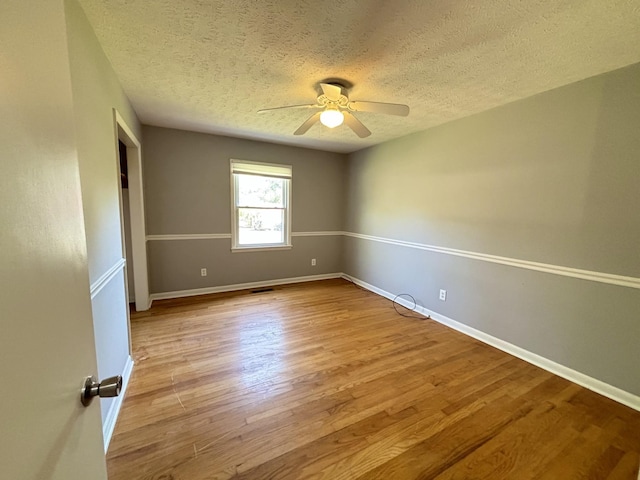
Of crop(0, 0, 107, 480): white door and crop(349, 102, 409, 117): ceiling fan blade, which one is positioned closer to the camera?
crop(0, 0, 107, 480): white door

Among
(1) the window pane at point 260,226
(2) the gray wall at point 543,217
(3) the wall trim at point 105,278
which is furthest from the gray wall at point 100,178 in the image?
(2) the gray wall at point 543,217

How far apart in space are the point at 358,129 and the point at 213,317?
2571mm

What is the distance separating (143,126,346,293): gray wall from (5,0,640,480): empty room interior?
5 cm

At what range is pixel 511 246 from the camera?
247cm

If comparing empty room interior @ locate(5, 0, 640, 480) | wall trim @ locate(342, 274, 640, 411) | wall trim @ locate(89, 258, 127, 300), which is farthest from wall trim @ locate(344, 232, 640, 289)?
wall trim @ locate(89, 258, 127, 300)

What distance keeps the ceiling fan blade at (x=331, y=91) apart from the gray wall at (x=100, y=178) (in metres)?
1.36

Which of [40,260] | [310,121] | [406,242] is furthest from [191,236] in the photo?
[40,260]

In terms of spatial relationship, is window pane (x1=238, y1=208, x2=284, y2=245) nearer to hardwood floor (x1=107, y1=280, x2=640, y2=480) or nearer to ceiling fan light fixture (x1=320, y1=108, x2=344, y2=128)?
hardwood floor (x1=107, y1=280, x2=640, y2=480)

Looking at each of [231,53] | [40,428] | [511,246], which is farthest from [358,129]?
[40,428]

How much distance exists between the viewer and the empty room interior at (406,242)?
2.49 ft

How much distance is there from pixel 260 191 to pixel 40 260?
3.82 meters

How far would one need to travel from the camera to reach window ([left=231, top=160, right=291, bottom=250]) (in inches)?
158

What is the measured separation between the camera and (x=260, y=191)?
420cm

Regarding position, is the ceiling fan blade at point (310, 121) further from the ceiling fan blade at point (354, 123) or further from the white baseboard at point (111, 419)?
the white baseboard at point (111, 419)
